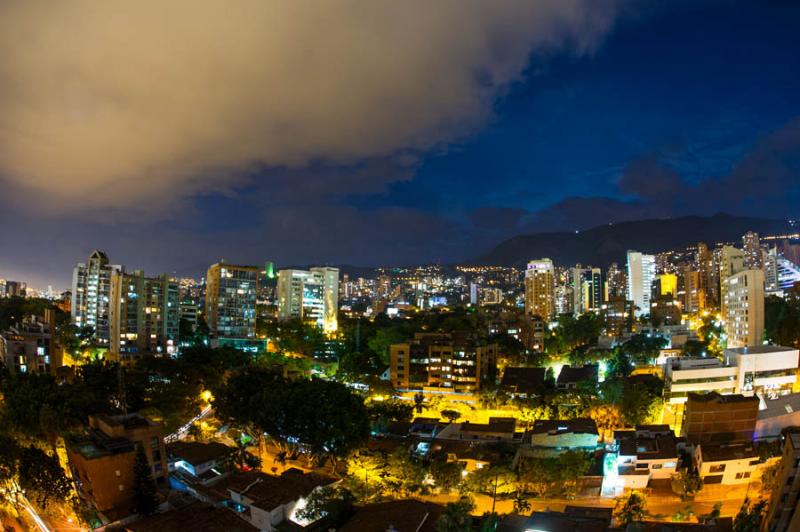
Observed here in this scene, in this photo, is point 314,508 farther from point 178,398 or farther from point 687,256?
point 687,256

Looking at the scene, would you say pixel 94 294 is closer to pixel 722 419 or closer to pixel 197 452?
pixel 197 452

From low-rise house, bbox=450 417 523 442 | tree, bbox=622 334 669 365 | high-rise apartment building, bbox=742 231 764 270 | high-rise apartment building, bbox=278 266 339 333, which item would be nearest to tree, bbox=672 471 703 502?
low-rise house, bbox=450 417 523 442

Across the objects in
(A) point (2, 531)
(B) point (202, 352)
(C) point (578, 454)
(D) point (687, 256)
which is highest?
(D) point (687, 256)

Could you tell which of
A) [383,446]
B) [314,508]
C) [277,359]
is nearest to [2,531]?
[314,508]

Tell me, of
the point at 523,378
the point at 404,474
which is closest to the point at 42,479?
the point at 404,474

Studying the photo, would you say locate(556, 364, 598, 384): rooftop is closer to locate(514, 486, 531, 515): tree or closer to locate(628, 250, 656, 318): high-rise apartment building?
locate(514, 486, 531, 515): tree

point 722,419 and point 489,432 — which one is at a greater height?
point 722,419
